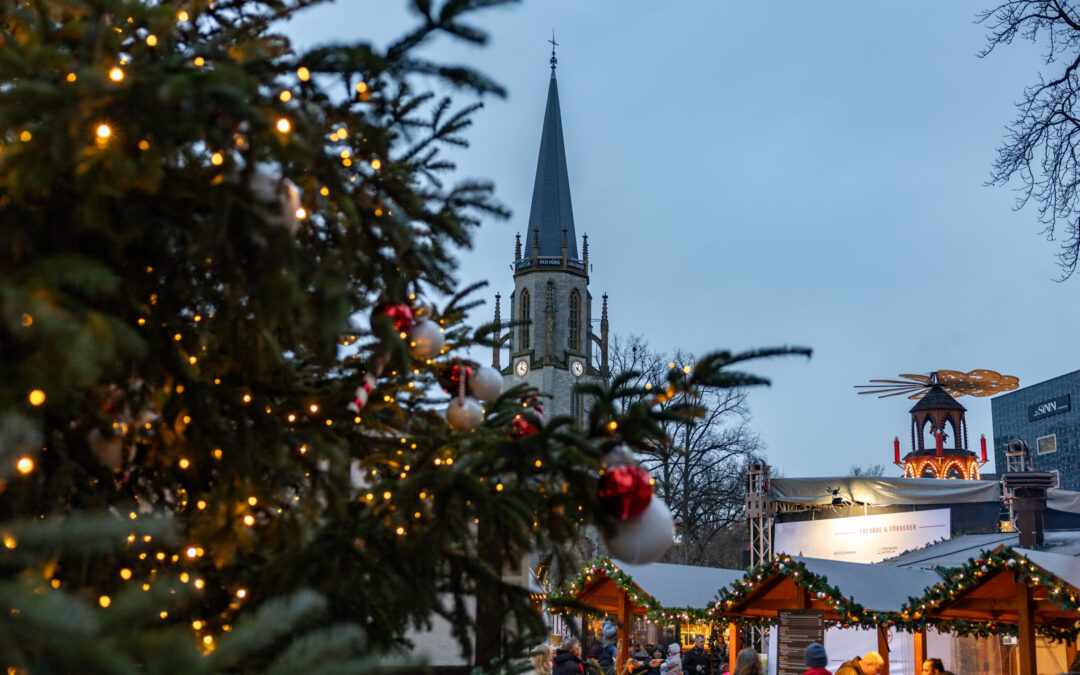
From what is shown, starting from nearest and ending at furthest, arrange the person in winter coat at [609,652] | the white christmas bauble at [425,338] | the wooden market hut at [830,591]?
the white christmas bauble at [425,338], the wooden market hut at [830,591], the person in winter coat at [609,652]

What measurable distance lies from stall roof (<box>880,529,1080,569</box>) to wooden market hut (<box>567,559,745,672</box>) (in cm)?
295

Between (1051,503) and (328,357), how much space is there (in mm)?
21869

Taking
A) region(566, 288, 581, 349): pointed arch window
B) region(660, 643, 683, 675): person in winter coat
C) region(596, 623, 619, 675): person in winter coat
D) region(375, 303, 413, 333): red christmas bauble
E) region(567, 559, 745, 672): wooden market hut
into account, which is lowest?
region(596, 623, 619, 675): person in winter coat

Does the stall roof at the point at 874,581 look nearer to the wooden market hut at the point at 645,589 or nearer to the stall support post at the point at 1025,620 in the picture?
the stall support post at the point at 1025,620

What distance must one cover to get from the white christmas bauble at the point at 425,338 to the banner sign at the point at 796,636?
7.91 m

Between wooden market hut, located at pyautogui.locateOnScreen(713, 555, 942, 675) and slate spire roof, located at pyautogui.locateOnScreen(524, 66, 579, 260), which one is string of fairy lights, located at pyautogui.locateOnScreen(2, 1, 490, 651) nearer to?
wooden market hut, located at pyautogui.locateOnScreen(713, 555, 942, 675)

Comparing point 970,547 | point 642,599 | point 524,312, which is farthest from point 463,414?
point 524,312

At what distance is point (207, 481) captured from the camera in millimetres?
2828

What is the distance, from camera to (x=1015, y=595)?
32.1ft

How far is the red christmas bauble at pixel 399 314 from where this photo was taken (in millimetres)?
3072

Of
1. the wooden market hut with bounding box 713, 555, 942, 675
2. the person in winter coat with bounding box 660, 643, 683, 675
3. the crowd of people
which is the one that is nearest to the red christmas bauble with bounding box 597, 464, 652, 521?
the crowd of people

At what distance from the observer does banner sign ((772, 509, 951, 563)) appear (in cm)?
2059

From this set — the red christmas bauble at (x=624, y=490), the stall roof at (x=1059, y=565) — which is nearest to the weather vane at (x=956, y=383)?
the stall roof at (x=1059, y=565)

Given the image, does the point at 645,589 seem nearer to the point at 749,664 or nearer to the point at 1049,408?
the point at 749,664
